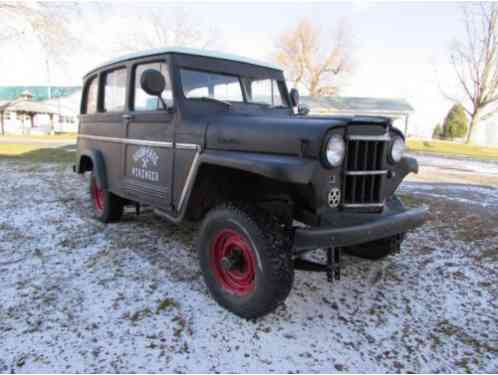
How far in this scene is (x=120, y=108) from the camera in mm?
3744

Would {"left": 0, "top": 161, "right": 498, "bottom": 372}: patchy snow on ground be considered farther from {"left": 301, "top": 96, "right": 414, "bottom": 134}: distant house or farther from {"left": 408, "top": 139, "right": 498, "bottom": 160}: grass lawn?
{"left": 301, "top": 96, "right": 414, "bottom": 134}: distant house

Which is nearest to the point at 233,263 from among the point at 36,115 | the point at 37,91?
the point at 36,115

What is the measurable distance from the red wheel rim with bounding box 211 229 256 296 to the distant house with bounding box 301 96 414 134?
26.6 meters

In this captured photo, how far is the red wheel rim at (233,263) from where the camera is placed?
244 centimetres

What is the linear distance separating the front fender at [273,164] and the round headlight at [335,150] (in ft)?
0.38

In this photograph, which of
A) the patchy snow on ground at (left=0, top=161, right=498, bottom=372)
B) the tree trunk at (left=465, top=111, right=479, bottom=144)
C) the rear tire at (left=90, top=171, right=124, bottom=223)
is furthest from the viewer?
the tree trunk at (left=465, top=111, right=479, bottom=144)

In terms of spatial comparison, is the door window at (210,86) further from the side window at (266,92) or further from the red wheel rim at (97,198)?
the red wheel rim at (97,198)

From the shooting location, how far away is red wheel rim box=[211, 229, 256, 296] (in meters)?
2.44

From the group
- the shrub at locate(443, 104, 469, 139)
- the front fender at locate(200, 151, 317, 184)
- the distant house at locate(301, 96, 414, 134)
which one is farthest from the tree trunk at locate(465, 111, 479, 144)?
the front fender at locate(200, 151, 317, 184)

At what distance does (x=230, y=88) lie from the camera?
10.8 ft

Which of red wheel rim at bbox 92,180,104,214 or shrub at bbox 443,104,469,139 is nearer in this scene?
red wheel rim at bbox 92,180,104,214

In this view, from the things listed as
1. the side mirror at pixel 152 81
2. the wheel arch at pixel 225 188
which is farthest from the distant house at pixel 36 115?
the wheel arch at pixel 225 188

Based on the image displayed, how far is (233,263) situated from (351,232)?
0.87 m

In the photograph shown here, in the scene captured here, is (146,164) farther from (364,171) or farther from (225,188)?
(364,171)
